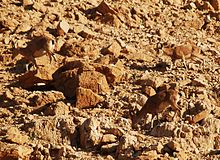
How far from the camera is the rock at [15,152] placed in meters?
10.0

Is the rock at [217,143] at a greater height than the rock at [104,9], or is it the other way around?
the rock at [217,143]

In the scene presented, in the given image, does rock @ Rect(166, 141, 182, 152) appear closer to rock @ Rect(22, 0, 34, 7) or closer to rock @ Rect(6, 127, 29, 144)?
rock @ Rect(6, 127, 29, 144)

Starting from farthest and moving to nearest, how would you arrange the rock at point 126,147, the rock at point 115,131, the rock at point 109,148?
the rock at point 115,131 → the rock at point 109,148 → the rock at point 126,147

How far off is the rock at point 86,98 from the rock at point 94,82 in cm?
18

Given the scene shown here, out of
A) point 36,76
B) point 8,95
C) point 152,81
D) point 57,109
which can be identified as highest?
point 152,81

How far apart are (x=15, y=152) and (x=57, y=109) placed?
53.3 inches

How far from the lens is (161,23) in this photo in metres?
15.7

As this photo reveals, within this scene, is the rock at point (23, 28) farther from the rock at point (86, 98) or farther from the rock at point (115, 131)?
the rock at point (115, 131)

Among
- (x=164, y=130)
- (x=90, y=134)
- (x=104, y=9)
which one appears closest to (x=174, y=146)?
(x=164, y=130)

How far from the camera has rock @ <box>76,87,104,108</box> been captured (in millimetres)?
11469

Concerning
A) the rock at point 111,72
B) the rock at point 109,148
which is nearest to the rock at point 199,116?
the rock at point 109,148

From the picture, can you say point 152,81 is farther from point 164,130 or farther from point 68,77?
point 164,130

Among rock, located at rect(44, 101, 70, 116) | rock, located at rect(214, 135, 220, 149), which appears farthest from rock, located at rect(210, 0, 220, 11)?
rock, located at rect(214, 135, 220, 149)

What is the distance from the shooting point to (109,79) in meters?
12.2
